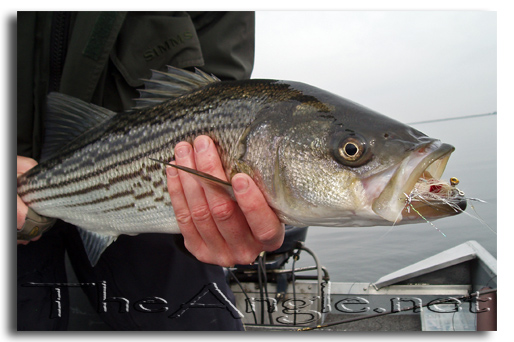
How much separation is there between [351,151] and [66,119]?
4.13ft

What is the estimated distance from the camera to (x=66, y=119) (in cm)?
174

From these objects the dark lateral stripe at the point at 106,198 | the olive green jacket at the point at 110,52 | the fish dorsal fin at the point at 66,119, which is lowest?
the dark lateral stripe at the point at 106,198

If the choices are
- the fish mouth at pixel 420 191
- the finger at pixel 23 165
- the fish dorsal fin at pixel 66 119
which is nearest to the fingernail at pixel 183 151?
the fish dorsal fin at pixel 66 119

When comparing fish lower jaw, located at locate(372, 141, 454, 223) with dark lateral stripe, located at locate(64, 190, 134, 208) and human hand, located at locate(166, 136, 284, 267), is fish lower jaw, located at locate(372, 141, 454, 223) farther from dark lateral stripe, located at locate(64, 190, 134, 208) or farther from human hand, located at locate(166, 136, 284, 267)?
→ dark lateral stripe, located at locate(64, 190, 134, 208)

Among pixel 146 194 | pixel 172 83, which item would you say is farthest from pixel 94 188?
pixel 172 83

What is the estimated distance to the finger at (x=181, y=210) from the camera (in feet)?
4.58

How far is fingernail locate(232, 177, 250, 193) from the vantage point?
1.23 meters

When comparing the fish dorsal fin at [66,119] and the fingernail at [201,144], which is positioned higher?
the fish dorsal fin at [66,119]

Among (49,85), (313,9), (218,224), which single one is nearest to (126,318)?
(218,224)

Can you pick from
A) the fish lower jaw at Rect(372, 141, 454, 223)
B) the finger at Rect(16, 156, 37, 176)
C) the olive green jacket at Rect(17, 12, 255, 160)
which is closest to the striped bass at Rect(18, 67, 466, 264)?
the fish lower jaw at Rect(372, 141, 454, 223)

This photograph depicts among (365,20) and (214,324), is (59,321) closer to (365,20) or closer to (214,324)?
(214,324)

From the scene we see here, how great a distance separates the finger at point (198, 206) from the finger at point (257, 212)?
0.18 m

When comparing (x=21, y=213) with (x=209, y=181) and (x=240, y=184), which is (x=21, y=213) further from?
(x=240, y=184)

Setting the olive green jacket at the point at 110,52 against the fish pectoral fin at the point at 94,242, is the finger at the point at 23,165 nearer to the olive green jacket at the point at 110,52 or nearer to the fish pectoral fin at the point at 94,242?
the olive green jacket at the point at 110,52
